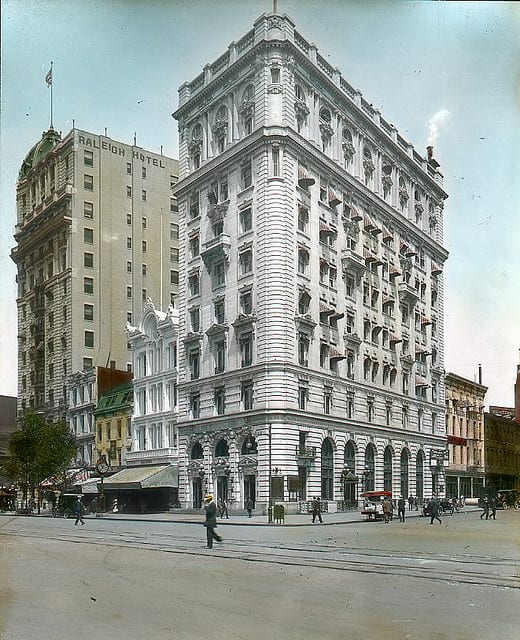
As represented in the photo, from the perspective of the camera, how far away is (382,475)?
1030 centimetres

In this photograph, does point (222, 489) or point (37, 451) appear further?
point (37, 451)

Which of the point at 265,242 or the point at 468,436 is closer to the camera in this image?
the point at 265,242

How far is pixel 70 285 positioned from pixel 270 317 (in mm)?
2478

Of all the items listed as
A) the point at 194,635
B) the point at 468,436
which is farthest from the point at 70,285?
the point at 468,436

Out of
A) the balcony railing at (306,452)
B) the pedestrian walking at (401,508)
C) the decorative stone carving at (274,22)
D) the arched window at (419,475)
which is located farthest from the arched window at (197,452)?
the decorative stone carving at (274,22)

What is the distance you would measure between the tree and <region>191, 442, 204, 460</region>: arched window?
1584 millimetres

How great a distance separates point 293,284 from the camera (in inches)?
392

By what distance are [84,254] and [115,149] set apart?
4.34ft

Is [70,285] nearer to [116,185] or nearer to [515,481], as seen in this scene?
[116,185]

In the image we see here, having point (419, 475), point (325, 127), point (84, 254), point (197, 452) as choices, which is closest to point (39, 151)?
point (84, 254)

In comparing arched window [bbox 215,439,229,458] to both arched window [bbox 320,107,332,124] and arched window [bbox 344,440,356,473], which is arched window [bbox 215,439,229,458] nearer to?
arched window [bbox 344,440,356,473]

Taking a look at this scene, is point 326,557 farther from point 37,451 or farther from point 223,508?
point 37,451

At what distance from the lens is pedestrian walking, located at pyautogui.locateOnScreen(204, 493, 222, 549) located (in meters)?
Result: 9.55

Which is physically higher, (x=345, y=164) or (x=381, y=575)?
(x=345, y=164)
